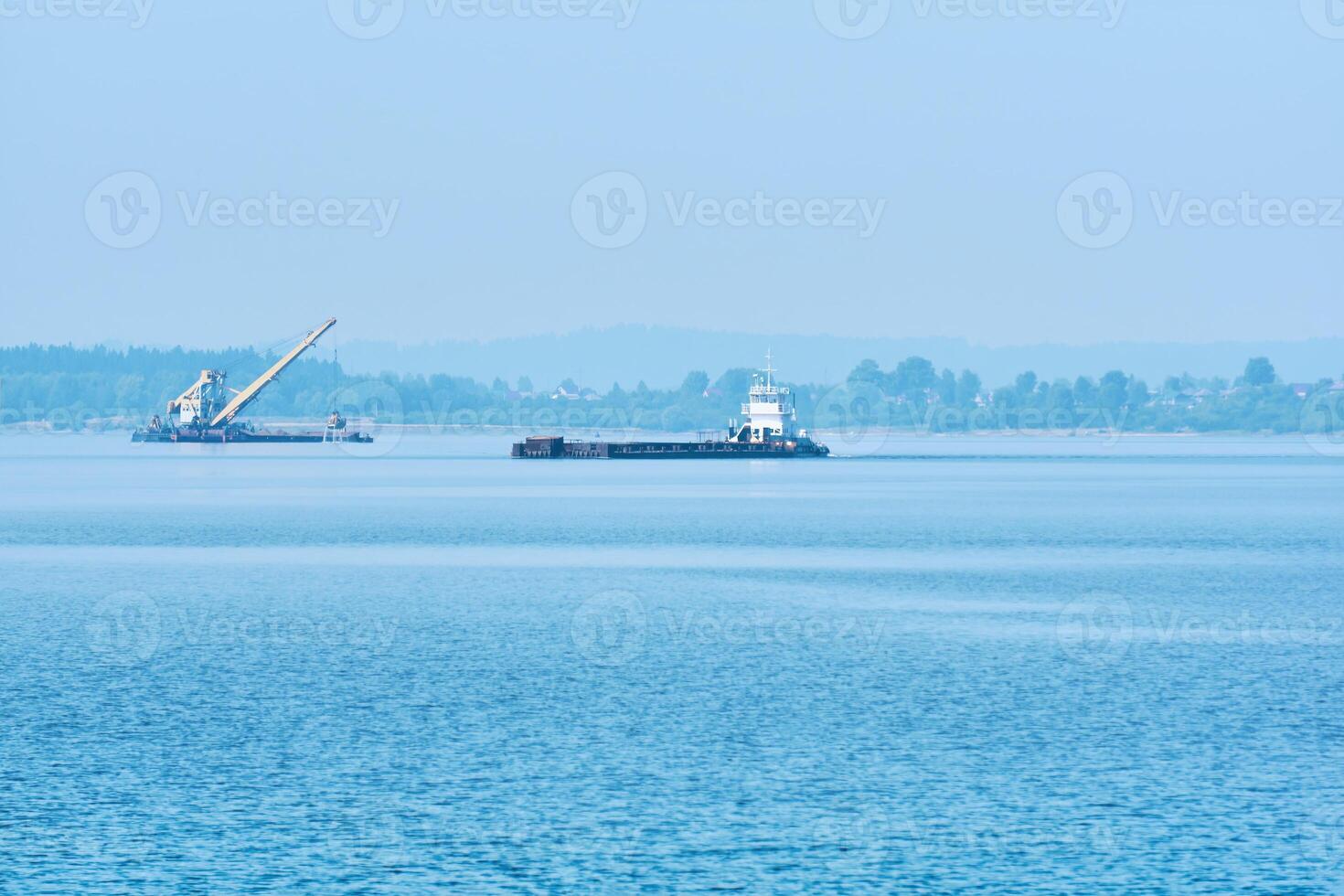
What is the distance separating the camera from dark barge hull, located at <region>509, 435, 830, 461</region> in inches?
6250

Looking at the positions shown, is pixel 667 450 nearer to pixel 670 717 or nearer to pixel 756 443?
pixel 756 443

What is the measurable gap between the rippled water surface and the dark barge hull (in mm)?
96342

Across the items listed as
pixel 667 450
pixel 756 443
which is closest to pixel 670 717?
pixel 756 443

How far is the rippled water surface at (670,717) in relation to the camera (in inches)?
751

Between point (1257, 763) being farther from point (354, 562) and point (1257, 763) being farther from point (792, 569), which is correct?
point (354, 562)

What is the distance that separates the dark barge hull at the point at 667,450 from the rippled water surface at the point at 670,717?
9634 cm

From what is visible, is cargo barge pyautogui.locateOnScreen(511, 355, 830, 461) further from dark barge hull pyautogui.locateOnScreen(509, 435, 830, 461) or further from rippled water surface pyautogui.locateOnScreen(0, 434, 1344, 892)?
rippled water surface pyautogui.locateOnScreen(0, 434, 1344, 892)

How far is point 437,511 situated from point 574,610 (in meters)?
44.8

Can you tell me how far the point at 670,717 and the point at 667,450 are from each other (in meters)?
143

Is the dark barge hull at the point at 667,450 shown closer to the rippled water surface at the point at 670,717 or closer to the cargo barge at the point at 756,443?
the cargo barge at the point at 756,443

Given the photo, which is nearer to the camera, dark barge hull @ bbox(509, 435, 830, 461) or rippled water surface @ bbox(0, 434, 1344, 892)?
rippled water surface @ bbox(0, 434, 1344, 892)

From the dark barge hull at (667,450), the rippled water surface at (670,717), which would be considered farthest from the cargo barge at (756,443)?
the rippled water surface at (670,717)

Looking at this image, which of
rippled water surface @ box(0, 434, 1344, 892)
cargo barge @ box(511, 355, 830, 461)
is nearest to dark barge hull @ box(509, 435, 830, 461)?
cargo barge @ box(511, 355, 830, 461)


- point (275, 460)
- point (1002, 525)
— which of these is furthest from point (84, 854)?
point (275, 460)
